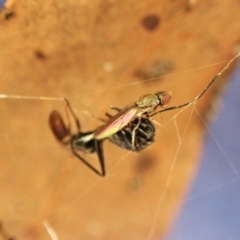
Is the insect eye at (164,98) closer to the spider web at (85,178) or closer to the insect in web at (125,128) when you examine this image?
the insect in web at (125,128)

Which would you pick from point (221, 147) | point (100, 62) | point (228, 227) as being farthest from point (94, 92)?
point (228, 227)

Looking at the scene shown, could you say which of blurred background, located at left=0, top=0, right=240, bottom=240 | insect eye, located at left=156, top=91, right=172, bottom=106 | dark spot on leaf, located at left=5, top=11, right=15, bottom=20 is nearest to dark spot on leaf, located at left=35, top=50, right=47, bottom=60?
blurred background, located at left=0, top=0, right=240, bottom=240

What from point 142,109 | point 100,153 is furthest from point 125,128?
point 100,153

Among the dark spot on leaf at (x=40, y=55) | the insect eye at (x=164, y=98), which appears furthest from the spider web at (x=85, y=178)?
the insect eye at (x=164, y=98)

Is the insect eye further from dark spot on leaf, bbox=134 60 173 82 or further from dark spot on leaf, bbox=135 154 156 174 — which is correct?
dark spot on leaf, bbox=135 154 156 174

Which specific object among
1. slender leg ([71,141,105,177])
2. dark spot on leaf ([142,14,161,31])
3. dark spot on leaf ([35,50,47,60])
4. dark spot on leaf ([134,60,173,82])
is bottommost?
slender leg ([71,141,105,177])

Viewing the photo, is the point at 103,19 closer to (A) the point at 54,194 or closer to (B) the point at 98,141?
(B) the point at 98,141
